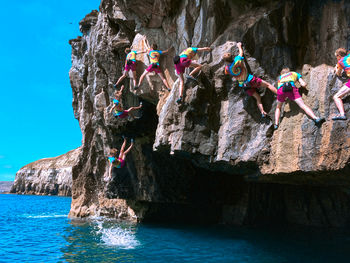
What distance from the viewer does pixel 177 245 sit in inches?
538

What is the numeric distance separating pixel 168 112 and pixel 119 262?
271 inches

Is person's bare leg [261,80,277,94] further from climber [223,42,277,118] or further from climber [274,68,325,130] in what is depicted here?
climber [274,68,325,130]

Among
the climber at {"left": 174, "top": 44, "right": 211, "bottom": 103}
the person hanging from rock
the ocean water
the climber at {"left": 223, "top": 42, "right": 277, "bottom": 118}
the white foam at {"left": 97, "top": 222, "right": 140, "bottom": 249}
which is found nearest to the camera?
the ocean water

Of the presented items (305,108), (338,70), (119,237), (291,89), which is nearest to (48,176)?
(119,237)

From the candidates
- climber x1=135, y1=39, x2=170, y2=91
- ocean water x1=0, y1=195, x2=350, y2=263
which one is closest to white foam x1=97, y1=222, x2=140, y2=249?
ocean water x1=0, y1=195, x2=350, y2=263

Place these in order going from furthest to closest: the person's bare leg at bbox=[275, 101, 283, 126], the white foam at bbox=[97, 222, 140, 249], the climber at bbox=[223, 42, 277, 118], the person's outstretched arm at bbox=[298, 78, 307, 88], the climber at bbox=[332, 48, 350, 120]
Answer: the white foam at bbox=[97, 222, 140, 249], the climber at bbox=[223, 42, 277, 118], the person's bare leg at bbox=[275, 101, 283, 126], the person's outstretched arm at bbox=[298, 78, 307, 88], the climber at bbox=[332, 48, 350, 120]

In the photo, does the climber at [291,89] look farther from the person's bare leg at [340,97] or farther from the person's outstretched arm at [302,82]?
the person's bare leg at [340,97]

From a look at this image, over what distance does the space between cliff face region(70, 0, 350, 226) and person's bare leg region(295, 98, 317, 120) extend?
29 centimetres

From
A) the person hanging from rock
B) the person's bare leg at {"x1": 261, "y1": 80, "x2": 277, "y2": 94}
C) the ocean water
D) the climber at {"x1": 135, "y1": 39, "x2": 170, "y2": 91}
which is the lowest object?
the ocean water

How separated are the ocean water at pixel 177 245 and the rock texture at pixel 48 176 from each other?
71895 millimetres

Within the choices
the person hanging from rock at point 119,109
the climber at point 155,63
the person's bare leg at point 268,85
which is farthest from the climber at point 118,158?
the person's bare leg at point 268,85

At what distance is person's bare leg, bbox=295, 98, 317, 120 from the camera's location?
1014 cm

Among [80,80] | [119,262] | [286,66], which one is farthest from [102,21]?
[119,262]

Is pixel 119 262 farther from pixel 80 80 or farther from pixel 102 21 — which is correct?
pixel 80 80
